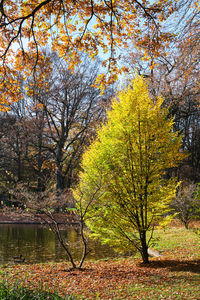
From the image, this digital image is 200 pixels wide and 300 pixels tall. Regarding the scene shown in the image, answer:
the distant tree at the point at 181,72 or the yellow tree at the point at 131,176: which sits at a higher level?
the distant tree at the point at 181,72

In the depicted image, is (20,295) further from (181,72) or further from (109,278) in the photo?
(181,72)

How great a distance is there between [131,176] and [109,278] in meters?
2.90

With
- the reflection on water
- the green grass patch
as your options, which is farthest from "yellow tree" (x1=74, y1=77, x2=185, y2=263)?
the green grass patch

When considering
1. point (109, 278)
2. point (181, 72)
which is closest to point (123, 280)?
point (109, 278)

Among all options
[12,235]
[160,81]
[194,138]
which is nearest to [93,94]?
[160,81]

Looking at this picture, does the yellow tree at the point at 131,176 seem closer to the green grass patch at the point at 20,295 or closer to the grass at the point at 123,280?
the grass at the point at 123,280

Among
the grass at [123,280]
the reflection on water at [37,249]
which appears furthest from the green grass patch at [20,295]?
the reflection on water at [37,249]

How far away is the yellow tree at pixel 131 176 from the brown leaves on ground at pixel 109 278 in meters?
0.93

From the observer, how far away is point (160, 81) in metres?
17.3

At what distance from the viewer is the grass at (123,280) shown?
4582mm

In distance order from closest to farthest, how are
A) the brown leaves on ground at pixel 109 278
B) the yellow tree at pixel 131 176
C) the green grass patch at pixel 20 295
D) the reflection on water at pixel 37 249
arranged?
the green grass patch at pixel 20 295 → the brown leaves on ground at pixel 109 278 → the yellow tree at pixel 131 176 → the reflection on water at pixel 37 249

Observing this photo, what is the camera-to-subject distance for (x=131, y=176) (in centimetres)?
734

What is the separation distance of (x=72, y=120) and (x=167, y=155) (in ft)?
63.3

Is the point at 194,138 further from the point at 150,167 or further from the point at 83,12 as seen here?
the point at 83,12
